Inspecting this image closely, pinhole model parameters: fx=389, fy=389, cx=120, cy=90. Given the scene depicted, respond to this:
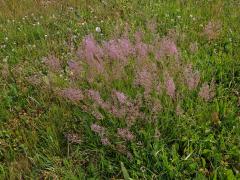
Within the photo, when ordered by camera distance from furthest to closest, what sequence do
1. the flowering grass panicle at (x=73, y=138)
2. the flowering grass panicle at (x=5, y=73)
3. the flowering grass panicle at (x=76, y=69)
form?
1. the flowering grass panicle at (x=5, y=73)
2. the flowering grass panicle at (x=76, y=69)
3. the flowering grass panicle at (x=73, y=138)

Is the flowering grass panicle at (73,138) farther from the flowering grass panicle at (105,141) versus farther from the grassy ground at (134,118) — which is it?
the flowering grass panicle at (105,141)

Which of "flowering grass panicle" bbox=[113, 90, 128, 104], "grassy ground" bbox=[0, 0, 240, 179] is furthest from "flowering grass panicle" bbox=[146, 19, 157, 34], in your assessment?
"flowering grass panicle" bbox=[113, 90, 128, 104]

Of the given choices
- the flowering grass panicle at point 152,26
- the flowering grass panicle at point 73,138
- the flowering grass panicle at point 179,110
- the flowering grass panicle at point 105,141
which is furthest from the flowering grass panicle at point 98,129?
the flowering grass panicle at point 152,26

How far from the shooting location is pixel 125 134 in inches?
131

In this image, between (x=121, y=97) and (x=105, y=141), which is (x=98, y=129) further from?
(x=121, y=97)

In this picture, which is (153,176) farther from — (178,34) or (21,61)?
(21,61)

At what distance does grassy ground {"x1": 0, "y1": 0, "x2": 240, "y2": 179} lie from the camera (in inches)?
128

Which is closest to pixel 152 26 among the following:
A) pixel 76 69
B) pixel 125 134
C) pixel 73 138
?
pixel 76 69

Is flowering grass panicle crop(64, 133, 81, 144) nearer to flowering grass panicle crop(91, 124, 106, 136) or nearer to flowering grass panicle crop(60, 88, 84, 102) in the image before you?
flowering grass panicle crop(91, 124, 106, 136)

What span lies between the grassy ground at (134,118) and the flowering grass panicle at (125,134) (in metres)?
0.05

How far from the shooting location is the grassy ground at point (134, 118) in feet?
10.6

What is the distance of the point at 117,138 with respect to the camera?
338 centimetres

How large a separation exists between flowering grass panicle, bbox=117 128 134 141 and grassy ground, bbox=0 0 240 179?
2.1 inches

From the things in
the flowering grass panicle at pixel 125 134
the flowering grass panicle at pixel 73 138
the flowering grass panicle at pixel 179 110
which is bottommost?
the flowering grass panicle at pixel 73 138
